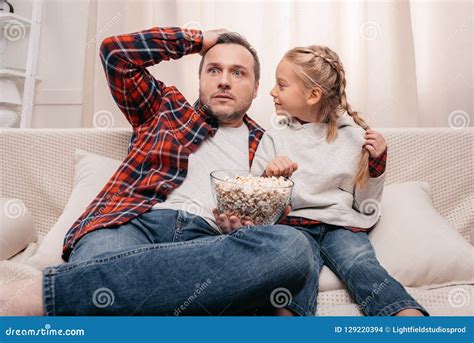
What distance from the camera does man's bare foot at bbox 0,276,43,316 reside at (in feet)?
2.79

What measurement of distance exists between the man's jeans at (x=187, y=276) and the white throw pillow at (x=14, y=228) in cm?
49

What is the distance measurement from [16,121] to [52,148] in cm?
73

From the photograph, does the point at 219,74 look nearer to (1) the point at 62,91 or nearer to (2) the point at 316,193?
(2) the point at 316,193

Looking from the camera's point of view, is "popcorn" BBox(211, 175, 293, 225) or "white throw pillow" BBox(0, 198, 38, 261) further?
"white throw pillow" BBox(0, 198, 38, 261)

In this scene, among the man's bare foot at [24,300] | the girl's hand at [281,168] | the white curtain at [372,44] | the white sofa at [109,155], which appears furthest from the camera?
the white curtain at [372,44]

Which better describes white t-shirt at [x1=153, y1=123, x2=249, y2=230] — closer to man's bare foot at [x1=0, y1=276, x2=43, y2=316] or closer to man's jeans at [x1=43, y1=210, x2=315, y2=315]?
man's jeans at [x1=43, y1=210, x2=315, y2=315]

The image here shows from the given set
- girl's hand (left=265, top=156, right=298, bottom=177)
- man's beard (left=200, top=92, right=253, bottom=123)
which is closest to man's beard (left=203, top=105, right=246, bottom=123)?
man's beard (left=200, top=92, right=253, bottom=123)

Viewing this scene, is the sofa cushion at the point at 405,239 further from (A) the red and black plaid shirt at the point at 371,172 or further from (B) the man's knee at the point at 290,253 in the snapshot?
(B) the man's knee at the point at 290,253

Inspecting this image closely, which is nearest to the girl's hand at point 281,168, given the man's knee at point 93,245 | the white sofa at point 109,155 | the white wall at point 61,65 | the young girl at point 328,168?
the young girl at point 328,168

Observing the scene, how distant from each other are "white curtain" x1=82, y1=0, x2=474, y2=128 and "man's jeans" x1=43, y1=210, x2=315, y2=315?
1.05 meters

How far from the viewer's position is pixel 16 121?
2.20 m

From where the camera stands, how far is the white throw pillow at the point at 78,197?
1.29 metres

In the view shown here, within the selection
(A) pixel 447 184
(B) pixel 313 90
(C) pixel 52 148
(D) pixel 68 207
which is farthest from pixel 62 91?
(A) pixel 447 184

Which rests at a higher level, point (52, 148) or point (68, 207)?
point (52, 148)
